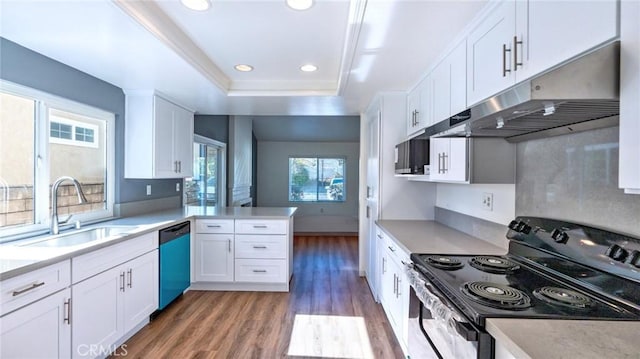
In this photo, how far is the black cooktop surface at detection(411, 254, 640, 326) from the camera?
3.46ft

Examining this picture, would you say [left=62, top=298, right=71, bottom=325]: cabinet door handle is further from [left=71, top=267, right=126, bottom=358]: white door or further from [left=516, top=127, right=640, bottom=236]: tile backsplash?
[left=516, top=127, right=640, bottom=236]: tile backsplash

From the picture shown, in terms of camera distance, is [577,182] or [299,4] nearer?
[577,182]

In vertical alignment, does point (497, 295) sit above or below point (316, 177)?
below

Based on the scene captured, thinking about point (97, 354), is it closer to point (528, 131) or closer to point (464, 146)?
point (464, 146)

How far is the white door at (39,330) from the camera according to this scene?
56.9 inches

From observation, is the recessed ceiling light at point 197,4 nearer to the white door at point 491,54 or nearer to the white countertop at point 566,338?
the white door at point 491,54

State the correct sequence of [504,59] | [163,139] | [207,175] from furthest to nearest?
[207,175]
[163,139]
[504,59]

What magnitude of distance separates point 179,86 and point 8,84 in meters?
1.21

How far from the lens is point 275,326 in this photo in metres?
2.71

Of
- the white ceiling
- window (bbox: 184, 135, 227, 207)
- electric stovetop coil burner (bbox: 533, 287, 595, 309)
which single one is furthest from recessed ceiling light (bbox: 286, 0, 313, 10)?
window (bbox: 184, 135, 227, 207)

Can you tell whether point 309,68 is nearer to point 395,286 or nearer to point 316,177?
point 395,286

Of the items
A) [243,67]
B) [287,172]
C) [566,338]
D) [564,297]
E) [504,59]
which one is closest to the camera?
[566,338]

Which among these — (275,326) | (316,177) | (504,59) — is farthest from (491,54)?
(316,177)

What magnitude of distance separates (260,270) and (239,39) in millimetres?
2397
